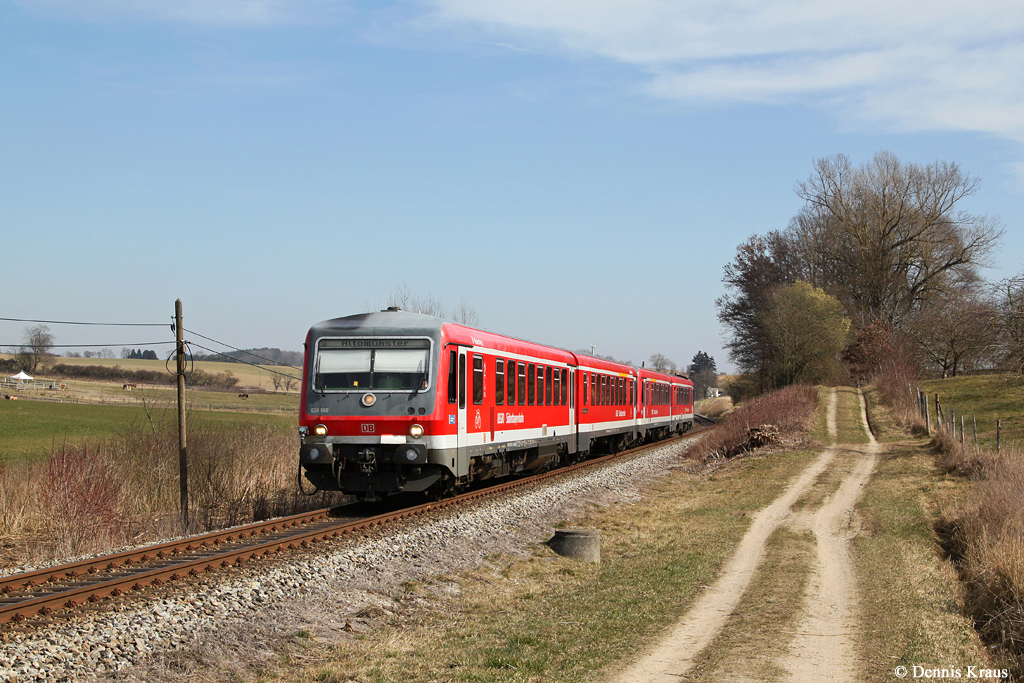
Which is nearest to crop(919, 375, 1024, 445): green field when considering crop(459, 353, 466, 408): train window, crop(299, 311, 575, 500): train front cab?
crop(459, 353, 466, 408): train window

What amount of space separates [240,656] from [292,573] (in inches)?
108

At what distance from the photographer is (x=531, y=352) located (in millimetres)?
20266

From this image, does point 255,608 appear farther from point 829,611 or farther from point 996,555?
point 996,555

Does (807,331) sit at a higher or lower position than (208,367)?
higher

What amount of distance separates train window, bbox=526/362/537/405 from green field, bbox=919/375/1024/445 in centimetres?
1502

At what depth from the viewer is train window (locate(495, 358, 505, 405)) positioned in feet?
57.7

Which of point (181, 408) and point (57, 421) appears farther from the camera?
point (57, 421)

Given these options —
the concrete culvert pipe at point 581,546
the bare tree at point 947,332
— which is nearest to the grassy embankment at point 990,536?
the concrete culvert pipe at point 581,546

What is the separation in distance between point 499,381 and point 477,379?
145 cm

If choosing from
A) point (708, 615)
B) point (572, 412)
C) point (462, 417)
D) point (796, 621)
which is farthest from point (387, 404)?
point (572, 412)

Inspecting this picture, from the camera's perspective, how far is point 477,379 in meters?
16.4

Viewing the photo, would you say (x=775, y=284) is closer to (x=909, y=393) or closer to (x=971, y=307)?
(x=971, y=307)

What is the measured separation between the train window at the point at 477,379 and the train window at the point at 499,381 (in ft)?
3.28

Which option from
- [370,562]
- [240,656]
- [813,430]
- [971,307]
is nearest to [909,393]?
[813,430]
